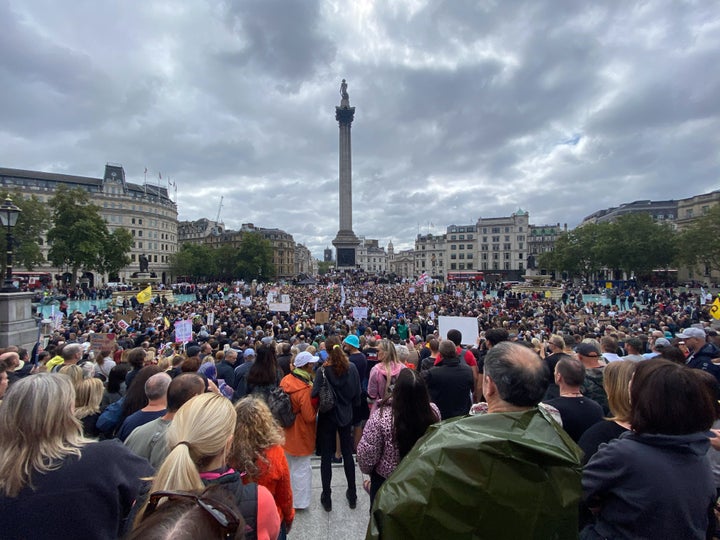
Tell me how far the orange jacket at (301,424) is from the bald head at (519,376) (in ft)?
9.82

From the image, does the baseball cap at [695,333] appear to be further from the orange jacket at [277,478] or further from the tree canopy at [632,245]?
the tree canopy at [632,245]

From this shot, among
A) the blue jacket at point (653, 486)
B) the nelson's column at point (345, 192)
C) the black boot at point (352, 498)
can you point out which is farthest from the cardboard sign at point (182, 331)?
the nelson's column at point (345, 192)

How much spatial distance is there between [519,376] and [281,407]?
10.3 feet

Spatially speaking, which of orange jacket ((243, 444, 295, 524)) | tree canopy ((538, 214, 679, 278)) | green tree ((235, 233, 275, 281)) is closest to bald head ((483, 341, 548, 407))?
orange jacket ((243, 444, 295, 524))

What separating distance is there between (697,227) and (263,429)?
61.3 meters

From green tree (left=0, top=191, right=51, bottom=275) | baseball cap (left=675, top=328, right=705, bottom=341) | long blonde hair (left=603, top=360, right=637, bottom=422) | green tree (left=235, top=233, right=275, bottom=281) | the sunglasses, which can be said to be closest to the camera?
the sunglasses

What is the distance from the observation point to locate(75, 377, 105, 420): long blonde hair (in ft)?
12.9

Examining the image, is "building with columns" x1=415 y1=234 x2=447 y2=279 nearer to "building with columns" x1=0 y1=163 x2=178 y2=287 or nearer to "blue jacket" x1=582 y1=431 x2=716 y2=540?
"building with columns" x1=0 y1=163 x2=178 y2=287

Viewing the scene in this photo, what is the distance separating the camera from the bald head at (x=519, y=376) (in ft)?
7.04

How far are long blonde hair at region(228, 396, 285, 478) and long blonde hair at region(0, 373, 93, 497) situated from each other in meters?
1.00

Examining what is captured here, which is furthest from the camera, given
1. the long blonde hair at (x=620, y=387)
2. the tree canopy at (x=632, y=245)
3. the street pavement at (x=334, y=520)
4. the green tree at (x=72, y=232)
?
the tree canopy at (x=632, y=245)

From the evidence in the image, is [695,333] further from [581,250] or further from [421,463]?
[581,250]

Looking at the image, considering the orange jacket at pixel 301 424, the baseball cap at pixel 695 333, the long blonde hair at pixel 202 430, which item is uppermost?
the long blonde hair at pixel 202 430

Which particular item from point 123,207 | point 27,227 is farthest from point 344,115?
point 27,227
